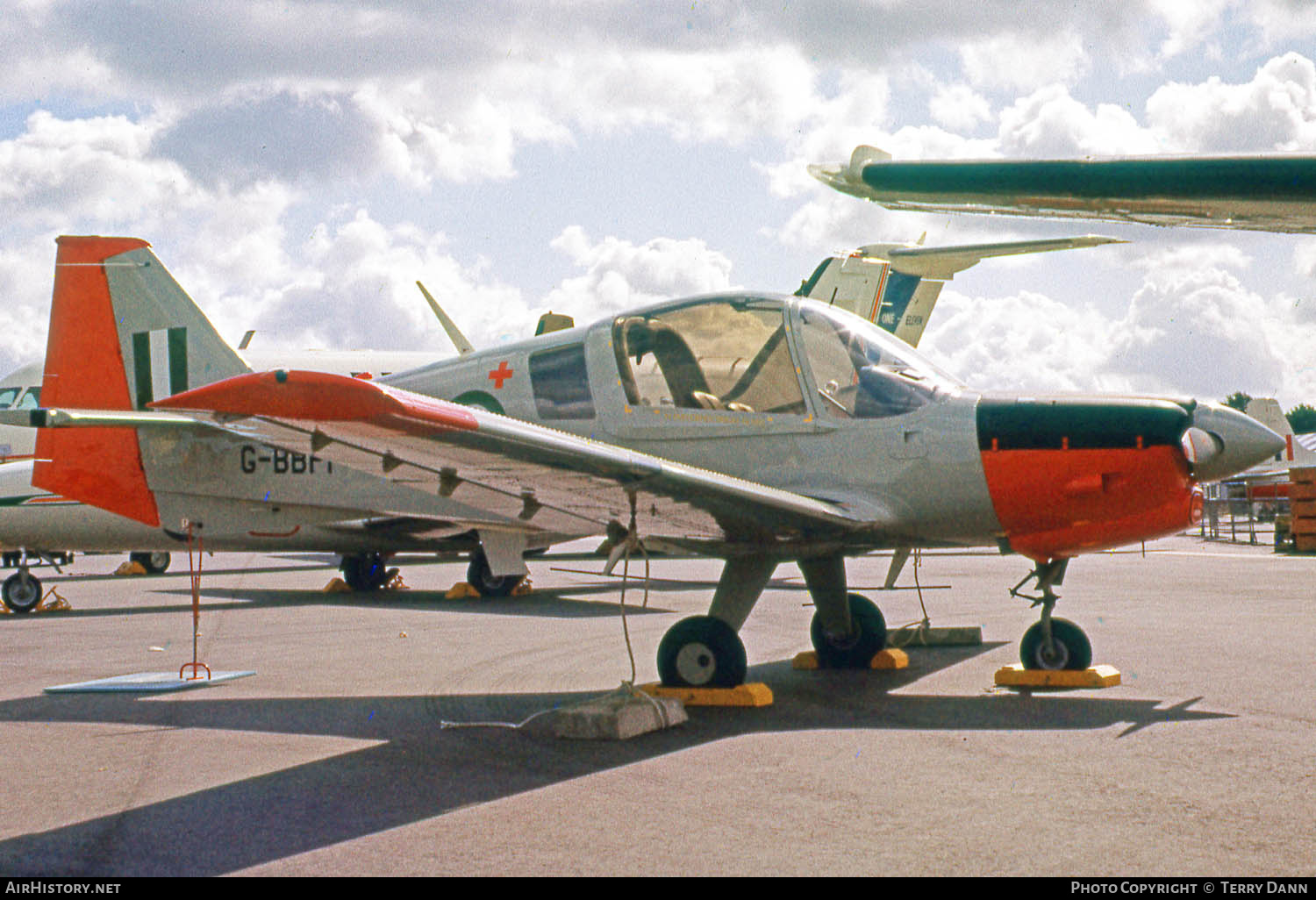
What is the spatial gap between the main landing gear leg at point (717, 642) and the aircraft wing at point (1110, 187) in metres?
3.43

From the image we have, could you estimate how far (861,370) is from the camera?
7.23 m

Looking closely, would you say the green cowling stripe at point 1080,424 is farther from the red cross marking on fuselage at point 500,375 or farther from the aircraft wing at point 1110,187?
the red cross marking on fuselage at point 500,375

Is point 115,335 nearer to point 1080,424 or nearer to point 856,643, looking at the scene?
point 856,643

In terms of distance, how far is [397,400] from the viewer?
4418 millimetres

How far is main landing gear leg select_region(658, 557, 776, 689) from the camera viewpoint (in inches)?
273

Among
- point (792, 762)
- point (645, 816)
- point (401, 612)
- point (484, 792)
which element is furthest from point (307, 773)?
point (401, 612)

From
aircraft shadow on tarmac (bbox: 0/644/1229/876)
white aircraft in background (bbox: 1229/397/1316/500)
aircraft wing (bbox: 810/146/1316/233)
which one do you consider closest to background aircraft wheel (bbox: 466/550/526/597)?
aircraft shadow on tarmac (bbox: 0/644/1229/876)

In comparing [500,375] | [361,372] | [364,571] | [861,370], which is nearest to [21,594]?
[364,571]

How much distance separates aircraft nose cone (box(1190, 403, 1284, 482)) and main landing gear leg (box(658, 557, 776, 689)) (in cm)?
241

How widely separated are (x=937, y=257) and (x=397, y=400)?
18656 mm

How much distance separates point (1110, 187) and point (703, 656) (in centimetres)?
410

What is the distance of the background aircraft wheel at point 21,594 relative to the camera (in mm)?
14812

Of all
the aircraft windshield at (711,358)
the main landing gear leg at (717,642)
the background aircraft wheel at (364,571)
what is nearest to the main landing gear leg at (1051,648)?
the main landing gear leg at (717,642)

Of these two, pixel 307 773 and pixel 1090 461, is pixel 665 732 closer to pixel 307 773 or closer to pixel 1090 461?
pixel 307 773
